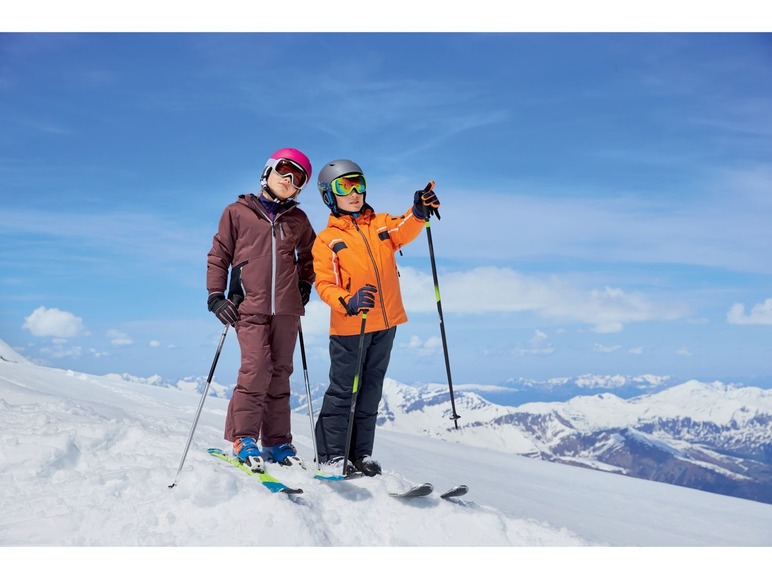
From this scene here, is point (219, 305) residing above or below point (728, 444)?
above

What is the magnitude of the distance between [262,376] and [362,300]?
3.35 feet

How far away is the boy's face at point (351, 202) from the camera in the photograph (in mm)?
4725

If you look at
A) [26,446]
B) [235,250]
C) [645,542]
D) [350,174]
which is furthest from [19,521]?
[645,542]

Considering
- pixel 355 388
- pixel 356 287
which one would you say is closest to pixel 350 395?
pixel 355 388

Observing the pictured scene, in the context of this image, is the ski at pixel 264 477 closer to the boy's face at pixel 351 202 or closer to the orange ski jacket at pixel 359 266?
the orange ski jacket at pixel 359 266

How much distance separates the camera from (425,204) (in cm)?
468

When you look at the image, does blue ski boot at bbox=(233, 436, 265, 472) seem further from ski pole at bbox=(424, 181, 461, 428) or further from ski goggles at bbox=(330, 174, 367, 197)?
ski goggles at bbox=(330, 174, 367, 197)

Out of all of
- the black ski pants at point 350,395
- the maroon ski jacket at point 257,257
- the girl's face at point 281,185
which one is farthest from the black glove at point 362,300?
the girl's face at point 281,185

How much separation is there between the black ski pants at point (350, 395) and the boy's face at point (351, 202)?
3.12ft

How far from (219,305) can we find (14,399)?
10.9ft

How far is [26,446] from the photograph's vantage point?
4.62 m

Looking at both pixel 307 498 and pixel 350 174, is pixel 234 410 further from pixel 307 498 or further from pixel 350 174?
pixel 350 174

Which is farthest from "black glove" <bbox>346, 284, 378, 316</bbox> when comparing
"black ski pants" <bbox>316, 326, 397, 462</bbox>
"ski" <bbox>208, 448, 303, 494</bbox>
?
"ski" <bbox>208, 448, 303, 494</bbox>

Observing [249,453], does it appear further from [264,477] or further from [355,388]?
[355,388]
